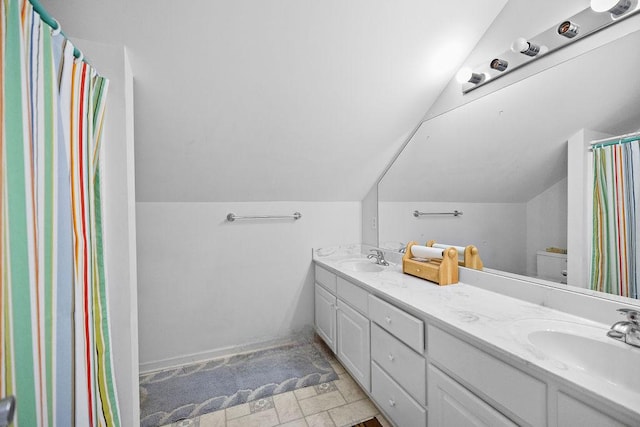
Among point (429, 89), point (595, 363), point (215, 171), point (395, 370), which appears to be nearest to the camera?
point (595, 363)

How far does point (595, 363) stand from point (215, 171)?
2060 mm

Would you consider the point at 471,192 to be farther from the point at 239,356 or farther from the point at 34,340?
the point at 239,356

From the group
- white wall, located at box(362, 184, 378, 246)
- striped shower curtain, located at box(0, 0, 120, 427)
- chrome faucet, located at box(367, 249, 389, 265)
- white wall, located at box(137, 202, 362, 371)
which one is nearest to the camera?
striped shower curtain, located at box(0, 0, 120, 427)

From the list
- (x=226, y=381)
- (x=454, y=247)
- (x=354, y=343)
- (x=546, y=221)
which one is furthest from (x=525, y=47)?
(x=226, y=381)

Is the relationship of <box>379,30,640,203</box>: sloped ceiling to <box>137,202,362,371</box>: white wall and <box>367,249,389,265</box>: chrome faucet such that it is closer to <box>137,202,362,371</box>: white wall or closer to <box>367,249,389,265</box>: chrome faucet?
<box>367,249,389,265</box>: chrome faucet

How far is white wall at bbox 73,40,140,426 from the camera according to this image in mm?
1170

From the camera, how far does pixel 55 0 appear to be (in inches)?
44.3

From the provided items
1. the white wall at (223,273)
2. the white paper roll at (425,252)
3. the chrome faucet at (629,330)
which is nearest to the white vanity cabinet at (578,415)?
the chrome faucet at (629,330)

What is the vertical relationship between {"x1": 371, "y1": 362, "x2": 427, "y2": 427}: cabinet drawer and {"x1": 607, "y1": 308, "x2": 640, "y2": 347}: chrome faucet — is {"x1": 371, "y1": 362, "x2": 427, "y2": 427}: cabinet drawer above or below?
below

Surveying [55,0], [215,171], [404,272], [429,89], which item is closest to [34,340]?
[55,0]

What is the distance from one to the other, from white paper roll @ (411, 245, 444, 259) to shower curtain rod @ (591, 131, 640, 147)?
831mm

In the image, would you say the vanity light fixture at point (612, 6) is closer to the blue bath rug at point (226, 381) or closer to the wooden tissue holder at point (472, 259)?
the wooden tissue holder at point (472, 259)

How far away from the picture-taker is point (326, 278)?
2248mm

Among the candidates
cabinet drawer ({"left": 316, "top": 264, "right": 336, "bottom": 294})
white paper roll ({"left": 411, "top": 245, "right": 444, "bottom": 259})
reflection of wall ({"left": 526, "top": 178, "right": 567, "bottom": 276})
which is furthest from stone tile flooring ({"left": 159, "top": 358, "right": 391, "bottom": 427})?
reflection of wall ({"left": 526, "top": 178, "right": 567, "bottom": 276})
